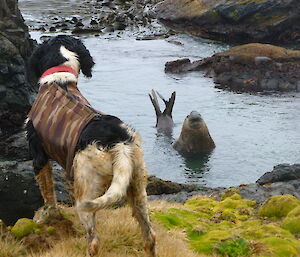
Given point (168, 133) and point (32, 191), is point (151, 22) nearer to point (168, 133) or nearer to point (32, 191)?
point (168, 133)

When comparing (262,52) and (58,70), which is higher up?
(58,70)

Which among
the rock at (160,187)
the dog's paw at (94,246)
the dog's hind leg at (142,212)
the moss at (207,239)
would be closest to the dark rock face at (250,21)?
the rock at (160,187)

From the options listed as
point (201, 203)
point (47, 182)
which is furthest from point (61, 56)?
point (201, 203)

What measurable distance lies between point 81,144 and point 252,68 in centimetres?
4626

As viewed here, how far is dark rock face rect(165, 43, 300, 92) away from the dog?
4230cm

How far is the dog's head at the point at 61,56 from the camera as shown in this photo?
8.15m

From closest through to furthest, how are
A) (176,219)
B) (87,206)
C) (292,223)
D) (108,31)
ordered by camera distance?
1. (87,206)
2. (176,219)
3. (292,223)
4. (108,31)

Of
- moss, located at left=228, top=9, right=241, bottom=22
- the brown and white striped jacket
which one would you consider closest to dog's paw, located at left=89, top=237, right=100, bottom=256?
the brown and white striped jacket

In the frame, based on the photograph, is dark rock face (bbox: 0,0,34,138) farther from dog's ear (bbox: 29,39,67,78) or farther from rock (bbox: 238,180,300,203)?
dog's ear (bbox: 29,39,67,78)

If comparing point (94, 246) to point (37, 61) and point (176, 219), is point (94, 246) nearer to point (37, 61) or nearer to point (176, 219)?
point (37, 61)

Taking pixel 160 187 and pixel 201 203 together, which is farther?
pixel 160 187

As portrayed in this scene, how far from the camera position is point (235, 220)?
1196 centimetres

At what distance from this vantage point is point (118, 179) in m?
6.20

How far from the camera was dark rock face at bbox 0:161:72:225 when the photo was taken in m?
10.6
